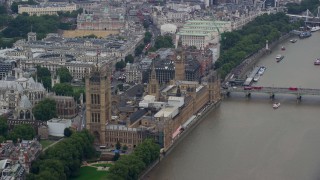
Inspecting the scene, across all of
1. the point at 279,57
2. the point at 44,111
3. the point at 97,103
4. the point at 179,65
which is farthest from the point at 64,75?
the point at 279,57

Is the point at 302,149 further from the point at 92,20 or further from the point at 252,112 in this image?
the point at 92,20

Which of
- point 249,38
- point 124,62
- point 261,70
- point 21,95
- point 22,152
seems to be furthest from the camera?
point 249,38

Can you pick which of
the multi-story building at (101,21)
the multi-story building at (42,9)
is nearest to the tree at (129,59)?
the multi-story building at (101,21)

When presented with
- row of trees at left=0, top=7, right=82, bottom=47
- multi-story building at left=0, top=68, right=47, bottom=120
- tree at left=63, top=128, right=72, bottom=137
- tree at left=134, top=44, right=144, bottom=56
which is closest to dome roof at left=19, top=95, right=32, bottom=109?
multi-story building at left=0, top=68, right=47, bottom=120

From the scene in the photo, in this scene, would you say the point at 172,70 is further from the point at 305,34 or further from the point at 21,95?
the point at 305,34

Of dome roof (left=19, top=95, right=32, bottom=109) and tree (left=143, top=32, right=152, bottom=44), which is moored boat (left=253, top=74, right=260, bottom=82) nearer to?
tree (left=143, top=32, right=152, bottom=44)

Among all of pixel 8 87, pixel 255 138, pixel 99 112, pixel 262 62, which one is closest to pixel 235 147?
pixel 255 138

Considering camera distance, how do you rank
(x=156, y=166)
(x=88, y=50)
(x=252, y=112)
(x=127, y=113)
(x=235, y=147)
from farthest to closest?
1. (x=88, y=50)
2. (x=252, y=112)
3. (x=127, y=113)
4. (x=235, y=147)
5. (x=156, y=166)
